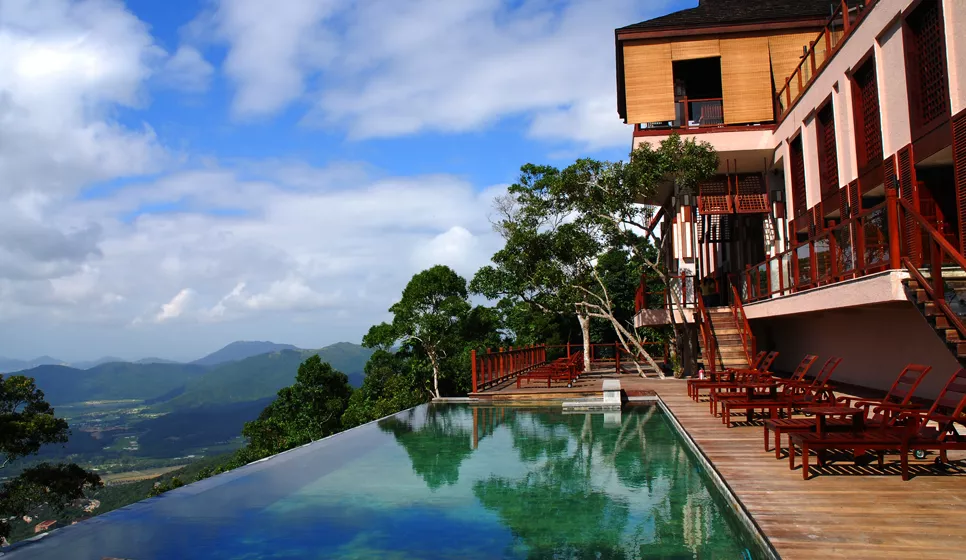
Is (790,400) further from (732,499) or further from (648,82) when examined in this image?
(648,82)

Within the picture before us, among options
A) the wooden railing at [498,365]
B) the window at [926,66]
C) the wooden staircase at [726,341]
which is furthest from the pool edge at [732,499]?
the wooden railing at [498,365]

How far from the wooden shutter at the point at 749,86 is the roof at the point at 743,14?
33.4 inches

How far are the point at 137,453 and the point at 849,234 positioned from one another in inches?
4967

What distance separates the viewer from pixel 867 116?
1317cm

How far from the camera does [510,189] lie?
2686 centimetres

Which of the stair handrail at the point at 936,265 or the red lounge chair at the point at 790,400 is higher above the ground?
the stair handrail at the point at 936,265

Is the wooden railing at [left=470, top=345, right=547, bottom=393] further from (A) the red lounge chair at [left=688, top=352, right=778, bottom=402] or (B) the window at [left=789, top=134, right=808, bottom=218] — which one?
(B) the window at [left=789, top=134, right=808, bottom=218]

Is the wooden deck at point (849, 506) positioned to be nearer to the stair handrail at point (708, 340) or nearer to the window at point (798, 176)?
the stair handrail at point (708, 340)

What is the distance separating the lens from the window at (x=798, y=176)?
56.2 feet

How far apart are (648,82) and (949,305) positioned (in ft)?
44.4

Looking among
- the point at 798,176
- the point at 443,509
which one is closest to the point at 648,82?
the point at 798,176

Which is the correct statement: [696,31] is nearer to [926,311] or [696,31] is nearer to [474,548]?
[926,311]

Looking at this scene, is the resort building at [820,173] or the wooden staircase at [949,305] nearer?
the wooden staircase at [949,305]

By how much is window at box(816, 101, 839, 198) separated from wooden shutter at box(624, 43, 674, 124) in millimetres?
4614
